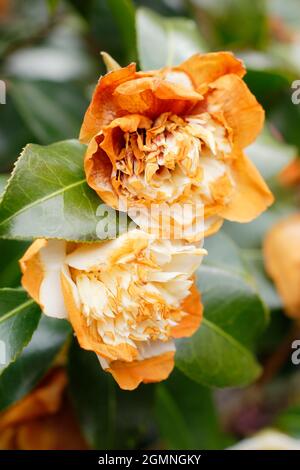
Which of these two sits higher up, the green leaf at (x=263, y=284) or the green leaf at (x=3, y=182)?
the green leaf at (x=3, y=182)

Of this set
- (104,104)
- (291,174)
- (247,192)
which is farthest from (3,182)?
(291,174)

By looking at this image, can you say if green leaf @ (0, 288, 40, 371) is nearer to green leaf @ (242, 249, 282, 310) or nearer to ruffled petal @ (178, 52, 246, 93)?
ruffled petal @ (178, 52, 246, 93)

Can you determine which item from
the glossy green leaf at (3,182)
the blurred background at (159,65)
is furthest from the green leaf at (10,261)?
the glossy green leaf at (3,182)

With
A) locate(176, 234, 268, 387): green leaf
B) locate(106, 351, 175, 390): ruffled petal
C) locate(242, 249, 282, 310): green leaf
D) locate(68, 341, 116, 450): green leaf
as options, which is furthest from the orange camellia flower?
locate(106, 351, 175, 390): ruffled petal

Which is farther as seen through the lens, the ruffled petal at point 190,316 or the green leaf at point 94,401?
the green leaf at point 94,401

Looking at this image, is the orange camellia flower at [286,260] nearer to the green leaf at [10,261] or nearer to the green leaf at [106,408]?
the green leaf at [106,408]

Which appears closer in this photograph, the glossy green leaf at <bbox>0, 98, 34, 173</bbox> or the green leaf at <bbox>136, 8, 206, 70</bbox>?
the green leaf at <bbox>136, 8, 206, 70</bbox>


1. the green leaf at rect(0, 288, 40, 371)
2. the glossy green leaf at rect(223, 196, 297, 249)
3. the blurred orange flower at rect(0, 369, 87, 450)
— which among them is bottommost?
the blurred orange flower at rect(0, 369, 87, 450)
